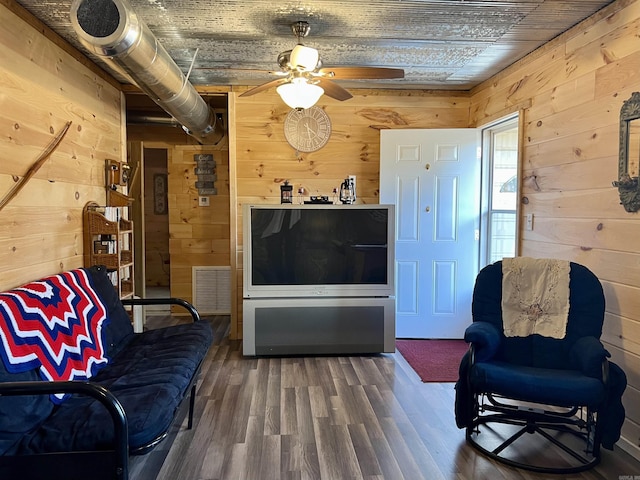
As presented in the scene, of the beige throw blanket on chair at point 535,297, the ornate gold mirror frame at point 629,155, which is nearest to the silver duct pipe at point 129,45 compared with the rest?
the beige throw blanket on chair at point 535,297

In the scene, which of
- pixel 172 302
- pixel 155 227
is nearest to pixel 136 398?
pixel 172 302

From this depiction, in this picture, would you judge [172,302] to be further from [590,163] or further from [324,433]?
[590,163]

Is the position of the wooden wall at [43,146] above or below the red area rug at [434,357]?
above

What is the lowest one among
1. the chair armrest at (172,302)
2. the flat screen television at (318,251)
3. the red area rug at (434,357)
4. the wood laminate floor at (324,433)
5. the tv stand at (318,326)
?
the wood laminate floor at (324,433)

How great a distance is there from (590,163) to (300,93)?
1.81 meters

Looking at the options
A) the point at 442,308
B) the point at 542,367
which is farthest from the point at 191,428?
the point at 442,308

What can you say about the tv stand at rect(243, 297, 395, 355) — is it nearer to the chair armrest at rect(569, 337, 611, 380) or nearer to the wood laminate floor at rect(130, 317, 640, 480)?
the wood laminate floor at rect(130, 317, 640, 480)

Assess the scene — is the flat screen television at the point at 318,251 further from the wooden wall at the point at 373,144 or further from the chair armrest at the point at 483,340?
the chair armrest at the point at 483,340

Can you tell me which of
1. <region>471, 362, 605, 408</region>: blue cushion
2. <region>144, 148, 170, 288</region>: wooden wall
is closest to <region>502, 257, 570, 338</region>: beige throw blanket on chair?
<region>471, 362, 605, 408</region>: blue cushion

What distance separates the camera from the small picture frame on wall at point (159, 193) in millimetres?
7133

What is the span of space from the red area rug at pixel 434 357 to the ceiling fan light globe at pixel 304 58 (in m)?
2.36

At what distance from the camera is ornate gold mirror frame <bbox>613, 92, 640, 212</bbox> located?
2.34m

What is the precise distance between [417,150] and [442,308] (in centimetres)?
154

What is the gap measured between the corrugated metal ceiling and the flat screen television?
1227 millimetres
